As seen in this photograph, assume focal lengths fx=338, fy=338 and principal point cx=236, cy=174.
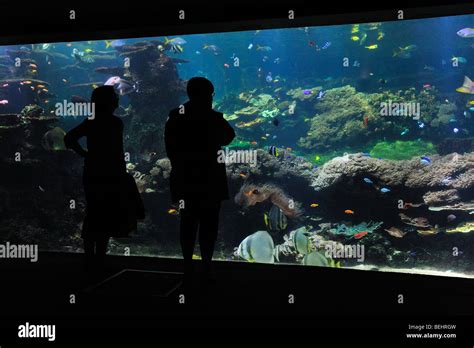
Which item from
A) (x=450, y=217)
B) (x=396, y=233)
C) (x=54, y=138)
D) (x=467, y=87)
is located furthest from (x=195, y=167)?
(x=467, y=87)

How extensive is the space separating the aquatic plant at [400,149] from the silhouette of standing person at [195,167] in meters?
6.64

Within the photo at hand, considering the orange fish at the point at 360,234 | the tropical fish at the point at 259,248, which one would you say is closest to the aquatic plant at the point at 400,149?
the orange fish at the point at 360,234

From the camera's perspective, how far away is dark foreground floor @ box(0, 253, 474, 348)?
2441mm

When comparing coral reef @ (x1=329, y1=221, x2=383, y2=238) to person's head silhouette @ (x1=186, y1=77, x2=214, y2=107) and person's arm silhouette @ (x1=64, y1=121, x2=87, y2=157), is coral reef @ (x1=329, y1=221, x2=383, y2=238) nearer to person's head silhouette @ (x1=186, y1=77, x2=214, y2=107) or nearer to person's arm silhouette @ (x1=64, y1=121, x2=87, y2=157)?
person's head silhouette @ (x1=186, y1=77, x2=214, y2=107)

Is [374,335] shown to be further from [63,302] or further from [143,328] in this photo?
[63,302]

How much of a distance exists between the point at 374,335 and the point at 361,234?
3.91m

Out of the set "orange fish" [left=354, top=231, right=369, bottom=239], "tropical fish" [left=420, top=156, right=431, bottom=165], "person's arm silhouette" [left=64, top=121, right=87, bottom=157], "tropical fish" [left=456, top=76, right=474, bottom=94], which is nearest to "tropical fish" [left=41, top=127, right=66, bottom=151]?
"person's arm silhouette" [left=64, top=121, right=87, bottom=157]

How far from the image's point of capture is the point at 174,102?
9.23m

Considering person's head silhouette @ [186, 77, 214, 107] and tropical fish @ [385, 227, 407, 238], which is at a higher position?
person's head silhouette @ [186, 77, 214, 107]

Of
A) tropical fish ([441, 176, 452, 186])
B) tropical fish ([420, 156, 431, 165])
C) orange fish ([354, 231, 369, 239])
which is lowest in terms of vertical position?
orange fish ([354, 231, 369, 239])

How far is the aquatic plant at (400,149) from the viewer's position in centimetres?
858

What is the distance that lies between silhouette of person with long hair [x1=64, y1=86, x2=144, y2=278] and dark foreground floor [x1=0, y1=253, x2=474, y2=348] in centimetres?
57

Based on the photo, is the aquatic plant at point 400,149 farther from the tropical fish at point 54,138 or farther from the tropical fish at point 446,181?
the tropical fish at point 54,138

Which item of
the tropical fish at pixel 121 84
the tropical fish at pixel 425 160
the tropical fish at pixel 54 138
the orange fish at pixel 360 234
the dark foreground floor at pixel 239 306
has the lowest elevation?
the orange fish at pixel 360 234
